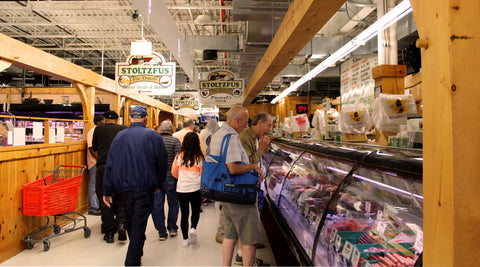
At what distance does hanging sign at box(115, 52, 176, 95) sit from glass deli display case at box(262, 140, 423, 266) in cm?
423

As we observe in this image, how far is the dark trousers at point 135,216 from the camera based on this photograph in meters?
3.07

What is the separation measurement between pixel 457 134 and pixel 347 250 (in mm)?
1227

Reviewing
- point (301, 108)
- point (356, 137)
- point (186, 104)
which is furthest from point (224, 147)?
point (186, 104)

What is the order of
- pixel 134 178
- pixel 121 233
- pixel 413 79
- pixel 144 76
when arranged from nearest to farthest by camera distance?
pixel 134 178 < pixel 121 233 < pixel 144 76 < pixel 413 79

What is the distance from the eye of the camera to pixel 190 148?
387 centimetres

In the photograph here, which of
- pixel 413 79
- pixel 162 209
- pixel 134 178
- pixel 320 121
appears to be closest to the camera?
pixel 134 178

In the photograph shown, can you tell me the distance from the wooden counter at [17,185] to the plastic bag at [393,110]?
4.50m

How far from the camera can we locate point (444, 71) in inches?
36.2

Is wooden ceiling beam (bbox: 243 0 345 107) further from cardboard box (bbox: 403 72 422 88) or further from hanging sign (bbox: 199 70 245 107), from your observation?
cardboard box (bbox: 403 72 422 88)

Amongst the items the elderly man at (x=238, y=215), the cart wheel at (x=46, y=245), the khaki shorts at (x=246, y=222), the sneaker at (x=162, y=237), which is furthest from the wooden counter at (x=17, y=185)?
the khaki shorts at (x=246, y=222)

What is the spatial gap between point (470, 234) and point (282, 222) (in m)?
2.32

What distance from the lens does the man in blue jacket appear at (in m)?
3.06

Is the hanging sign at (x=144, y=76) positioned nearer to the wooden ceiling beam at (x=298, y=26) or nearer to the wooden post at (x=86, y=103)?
the wooden post at (x=86, y=103)

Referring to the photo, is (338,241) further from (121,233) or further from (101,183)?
(101,183)
